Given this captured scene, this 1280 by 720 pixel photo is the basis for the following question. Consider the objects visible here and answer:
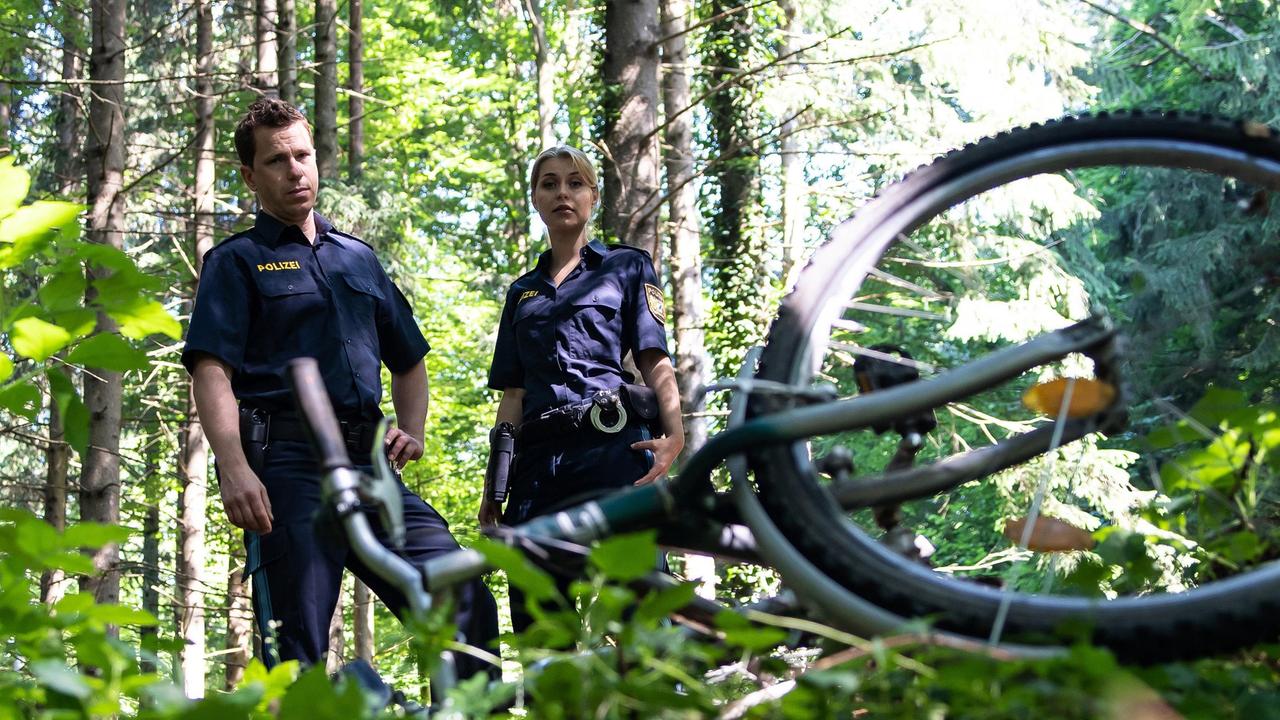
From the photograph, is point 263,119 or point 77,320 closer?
point 77,320

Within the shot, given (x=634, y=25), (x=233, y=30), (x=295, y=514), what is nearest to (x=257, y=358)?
(x=295, y=514)

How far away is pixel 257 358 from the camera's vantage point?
128 inches

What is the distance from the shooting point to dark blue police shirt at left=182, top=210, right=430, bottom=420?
317 cm

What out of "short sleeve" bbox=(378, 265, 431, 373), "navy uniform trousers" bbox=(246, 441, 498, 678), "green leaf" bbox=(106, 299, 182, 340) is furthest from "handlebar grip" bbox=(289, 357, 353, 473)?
"short sleeve" bbox=(378, 265, 431, 373)

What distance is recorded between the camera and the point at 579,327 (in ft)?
12.6

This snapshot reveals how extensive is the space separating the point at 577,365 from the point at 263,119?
1.19m

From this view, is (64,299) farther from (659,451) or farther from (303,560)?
(659,451)

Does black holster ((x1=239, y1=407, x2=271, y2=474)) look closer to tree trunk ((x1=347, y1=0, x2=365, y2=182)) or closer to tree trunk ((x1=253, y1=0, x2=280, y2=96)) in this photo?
tree trunk ((x1=253, y1=0, x2=280, y2=96))

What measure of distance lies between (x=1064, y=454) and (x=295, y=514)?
37.9 feet

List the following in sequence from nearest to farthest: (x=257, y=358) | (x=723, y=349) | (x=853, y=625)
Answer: (x=853, y=625), (x=257, y=358), (x=723, y=349)

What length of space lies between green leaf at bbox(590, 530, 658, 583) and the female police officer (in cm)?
232

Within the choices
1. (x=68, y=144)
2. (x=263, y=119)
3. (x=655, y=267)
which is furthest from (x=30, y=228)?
(x=68, y=144)

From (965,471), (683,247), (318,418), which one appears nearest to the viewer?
(318,418)

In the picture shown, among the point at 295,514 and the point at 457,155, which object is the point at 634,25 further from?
the point at 457,155
